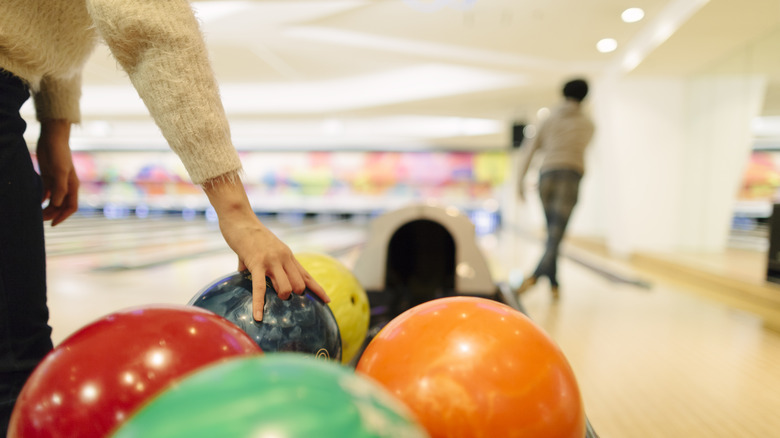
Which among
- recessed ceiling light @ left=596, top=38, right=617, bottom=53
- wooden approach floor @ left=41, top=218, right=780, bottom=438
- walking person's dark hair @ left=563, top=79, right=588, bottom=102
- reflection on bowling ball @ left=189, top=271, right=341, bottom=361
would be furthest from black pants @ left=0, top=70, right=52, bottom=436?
recessed ceiling light @ left=596, top=38, right=617, bottom=53

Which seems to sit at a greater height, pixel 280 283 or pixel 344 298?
pixel 280 283

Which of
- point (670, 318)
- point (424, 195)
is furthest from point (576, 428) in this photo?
point (424, 195)

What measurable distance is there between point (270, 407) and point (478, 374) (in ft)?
1.29

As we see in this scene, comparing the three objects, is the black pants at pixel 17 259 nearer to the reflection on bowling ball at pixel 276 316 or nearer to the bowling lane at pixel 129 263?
the reflection on bowling ball at pixel 276 316

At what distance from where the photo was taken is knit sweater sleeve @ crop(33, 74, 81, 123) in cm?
95

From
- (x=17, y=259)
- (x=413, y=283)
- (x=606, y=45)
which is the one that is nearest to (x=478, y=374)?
(x=17, y=259)

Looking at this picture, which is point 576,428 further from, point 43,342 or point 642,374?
point 642,374

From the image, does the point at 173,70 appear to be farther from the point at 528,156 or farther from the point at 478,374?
the point at 528,156

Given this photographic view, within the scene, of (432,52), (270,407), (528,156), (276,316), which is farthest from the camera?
(432,52)

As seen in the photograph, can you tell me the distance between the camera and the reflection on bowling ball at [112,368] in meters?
0.57

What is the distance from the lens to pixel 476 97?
6.36m

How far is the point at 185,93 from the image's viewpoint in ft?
2.32

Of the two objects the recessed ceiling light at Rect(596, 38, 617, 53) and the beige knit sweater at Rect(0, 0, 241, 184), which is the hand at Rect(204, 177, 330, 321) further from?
the recessed ceiling light at Rect(596, 38, 617, 53)

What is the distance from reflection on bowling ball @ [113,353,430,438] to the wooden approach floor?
42.3 inches
